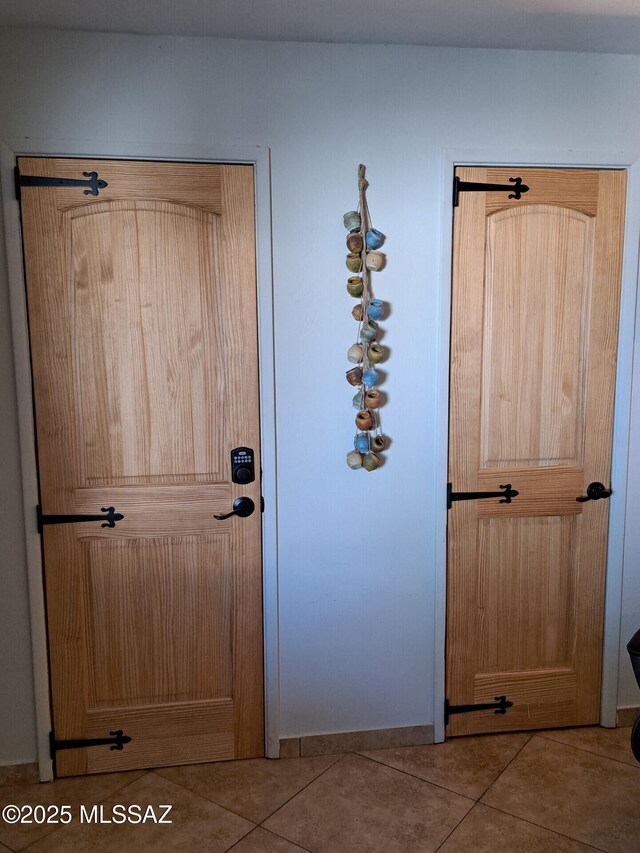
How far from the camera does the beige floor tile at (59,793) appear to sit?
83.4 inches

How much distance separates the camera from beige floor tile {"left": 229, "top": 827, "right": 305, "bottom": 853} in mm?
2000

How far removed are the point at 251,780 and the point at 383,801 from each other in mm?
455

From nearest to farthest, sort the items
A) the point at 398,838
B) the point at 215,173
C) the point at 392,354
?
the point at 398,838 → the point at 215,173 → the point at 392,354

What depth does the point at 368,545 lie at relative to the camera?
2441 mm

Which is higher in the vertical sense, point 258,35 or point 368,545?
point 258,35

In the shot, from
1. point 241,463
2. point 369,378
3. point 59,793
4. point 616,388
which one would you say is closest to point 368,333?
point 369,378

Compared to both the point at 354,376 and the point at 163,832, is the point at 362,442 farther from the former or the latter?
the point at 163,832

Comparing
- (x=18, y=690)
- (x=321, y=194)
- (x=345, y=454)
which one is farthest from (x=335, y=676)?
(x=321, y=194)

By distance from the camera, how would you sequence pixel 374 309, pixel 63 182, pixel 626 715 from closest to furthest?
pixel 63 182 < pixel 374 309 < pixel 626 715

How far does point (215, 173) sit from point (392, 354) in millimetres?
837

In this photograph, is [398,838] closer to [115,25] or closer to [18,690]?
[18,690]

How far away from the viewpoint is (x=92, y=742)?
237 cm

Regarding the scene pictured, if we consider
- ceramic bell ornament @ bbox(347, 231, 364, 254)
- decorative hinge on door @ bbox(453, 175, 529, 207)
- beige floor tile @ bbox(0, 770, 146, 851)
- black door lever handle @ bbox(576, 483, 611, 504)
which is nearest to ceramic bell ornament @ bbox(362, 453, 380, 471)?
ceramic bell ornament @ bbox(347, 231, 364, 254)

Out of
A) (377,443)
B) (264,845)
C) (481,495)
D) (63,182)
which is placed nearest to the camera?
(264,845)
